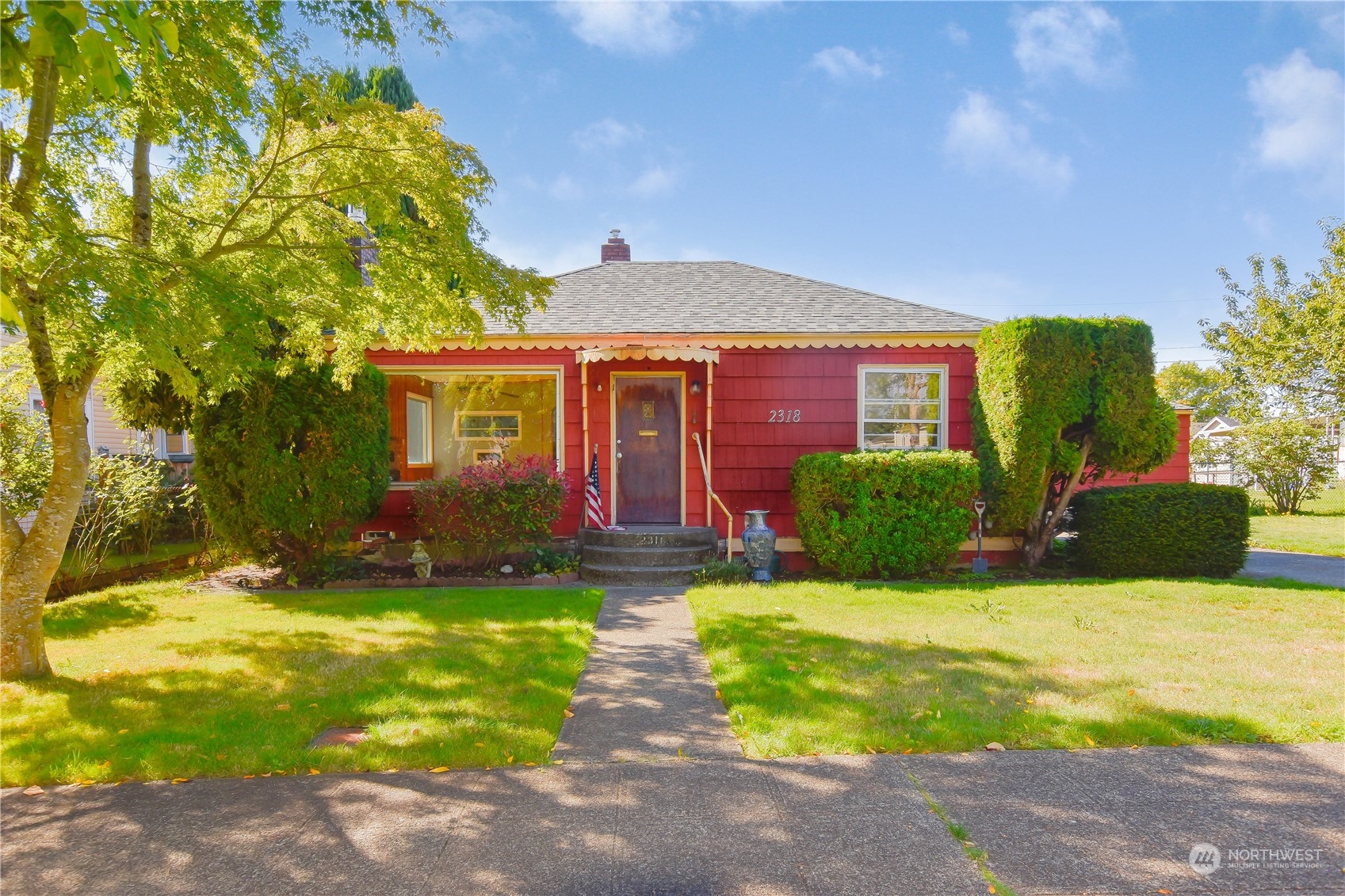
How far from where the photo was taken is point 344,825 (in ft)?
8.47

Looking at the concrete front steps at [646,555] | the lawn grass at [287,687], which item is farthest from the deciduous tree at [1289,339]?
the lawn grass at [287,687]

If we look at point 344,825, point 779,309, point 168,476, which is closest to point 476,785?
point 344,825

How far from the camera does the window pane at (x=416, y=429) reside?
1162 cm

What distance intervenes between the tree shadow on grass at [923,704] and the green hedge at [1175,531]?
448cm

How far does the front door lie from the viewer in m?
9.47

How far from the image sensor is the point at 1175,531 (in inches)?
310

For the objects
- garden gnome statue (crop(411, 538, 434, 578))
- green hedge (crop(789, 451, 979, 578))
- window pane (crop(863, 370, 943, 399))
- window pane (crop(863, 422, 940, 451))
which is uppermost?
window pane (crop(863, 370, 943, 399))

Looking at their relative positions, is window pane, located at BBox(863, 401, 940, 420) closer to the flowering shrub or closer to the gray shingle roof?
the gray shingle roof

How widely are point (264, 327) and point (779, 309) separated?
7312 mm

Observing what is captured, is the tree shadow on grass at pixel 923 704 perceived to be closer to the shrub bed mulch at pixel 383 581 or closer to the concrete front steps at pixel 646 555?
the concrete front steps at pixel 646 555

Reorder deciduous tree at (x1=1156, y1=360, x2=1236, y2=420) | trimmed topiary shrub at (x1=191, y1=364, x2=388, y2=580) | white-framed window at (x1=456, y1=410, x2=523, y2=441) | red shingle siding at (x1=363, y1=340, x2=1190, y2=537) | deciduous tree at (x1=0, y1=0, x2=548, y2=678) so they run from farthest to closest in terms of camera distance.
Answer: deciduous tree at (x1=1156, y1=360, x2=1236, y2=420) → white-framed window at (x1=456, y1=410, x2=523, y2=441) → red shingle siding at (x1=363, y1=340, x2=1190, y2=537) → trimmed topiary shrub at (x1=191, y1=364, x2=388, y2=580) → deciduous tree at (x1=0, y1=0, x2=548, y2=678)

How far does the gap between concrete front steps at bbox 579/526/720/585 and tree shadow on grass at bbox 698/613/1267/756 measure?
2.97 metres

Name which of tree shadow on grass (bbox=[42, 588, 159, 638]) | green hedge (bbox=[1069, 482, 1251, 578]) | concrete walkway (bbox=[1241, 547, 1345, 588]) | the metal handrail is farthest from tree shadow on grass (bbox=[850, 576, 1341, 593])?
tree shadow on grass (bbox=[42, 588, 159, 638])

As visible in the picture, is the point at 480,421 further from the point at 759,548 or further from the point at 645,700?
the point at 645,700
